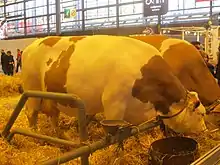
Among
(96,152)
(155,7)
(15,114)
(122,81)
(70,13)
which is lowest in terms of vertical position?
(96,152)

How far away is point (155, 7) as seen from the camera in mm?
11203

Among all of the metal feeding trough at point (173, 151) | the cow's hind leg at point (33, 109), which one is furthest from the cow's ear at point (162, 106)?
the cow's hind leg at point (33, 109)

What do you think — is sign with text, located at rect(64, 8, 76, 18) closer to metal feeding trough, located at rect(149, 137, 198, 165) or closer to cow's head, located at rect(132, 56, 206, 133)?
cow's head, located at rect(132, 56, 206, 133)

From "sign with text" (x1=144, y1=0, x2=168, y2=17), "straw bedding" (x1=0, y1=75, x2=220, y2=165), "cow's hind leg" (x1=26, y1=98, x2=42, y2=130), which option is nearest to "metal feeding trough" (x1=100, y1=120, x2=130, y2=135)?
"straw bedding" (x1=0, y1=75, x2=220, y2=165)

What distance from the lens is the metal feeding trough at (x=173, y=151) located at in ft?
7.59

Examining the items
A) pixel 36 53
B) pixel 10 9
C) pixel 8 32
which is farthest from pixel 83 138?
pixel 10 9

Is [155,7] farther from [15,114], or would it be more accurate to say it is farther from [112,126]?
[112,126]

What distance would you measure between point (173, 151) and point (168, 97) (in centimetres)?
41

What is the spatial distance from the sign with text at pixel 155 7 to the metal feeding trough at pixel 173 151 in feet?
28.5

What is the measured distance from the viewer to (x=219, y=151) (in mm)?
1854

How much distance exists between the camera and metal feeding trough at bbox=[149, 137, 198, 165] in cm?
231

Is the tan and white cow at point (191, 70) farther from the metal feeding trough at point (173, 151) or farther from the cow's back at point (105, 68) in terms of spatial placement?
the cow's back at point (105, 68)

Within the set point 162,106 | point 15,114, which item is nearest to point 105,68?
point 162,106

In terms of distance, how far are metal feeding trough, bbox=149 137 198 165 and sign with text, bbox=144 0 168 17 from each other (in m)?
8.70
